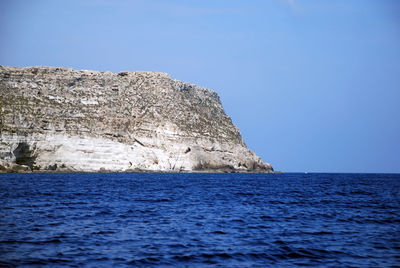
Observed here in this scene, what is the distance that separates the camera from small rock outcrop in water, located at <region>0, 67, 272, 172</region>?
110438 millimetres

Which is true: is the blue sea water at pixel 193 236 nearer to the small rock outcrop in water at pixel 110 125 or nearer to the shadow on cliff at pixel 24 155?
the shadow on cliff at pixel 24 155

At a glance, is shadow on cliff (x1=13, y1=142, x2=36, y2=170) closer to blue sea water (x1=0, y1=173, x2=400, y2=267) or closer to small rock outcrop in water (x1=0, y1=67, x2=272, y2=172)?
small rock outcrop in water (x1=0, y1=67, x2=272, y2=172)

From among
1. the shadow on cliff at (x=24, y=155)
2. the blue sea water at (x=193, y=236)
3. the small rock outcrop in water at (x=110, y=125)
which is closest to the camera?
the blue sea water at (x=193, y=236)

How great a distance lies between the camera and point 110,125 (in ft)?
418

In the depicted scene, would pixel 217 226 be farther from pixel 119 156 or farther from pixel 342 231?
pixel 119 156

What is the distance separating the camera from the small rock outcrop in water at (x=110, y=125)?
362 ft

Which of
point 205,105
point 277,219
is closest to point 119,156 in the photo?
Answer: point 205,105

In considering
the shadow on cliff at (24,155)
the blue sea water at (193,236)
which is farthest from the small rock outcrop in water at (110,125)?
the blue sea water at (193,236)

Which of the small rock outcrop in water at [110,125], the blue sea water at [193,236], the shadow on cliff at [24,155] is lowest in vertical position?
the blue sea water at [193,236]

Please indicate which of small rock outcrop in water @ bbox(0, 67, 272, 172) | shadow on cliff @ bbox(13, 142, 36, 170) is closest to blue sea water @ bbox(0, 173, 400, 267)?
shadow on cliff @ bbox(13, 142, 36, 170)

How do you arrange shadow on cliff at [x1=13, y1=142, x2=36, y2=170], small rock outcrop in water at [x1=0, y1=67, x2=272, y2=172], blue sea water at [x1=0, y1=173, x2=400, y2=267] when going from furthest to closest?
small rock outcrop in water at [x1=0, y1=67, x2=272, y2=172], shadow on cliff at [x1=13, y1=142, x2=36, y2=170], blue sea water at [x1=0, y1=173, x2=400, y2=267]

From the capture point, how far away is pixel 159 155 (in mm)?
132250

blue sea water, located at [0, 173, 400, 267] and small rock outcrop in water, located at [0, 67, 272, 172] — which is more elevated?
small rock outcrop in water, located at [0, 67, 272, 172]

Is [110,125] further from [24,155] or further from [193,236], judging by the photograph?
[193,236]
